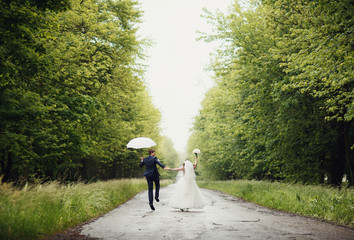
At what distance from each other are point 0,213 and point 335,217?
365 inches

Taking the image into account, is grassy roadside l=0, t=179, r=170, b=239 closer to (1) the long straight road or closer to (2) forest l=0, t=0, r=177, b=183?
(1) the long straight road

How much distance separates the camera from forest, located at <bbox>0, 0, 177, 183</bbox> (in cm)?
858

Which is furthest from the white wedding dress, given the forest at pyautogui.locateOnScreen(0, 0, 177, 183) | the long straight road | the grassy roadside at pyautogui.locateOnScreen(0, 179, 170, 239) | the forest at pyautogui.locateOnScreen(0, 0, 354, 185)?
the forest at pyautogui.locateOnScreen(0, 0, 354, 185)

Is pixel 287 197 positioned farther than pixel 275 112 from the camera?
No

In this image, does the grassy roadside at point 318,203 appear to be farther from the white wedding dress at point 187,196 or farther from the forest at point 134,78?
the white wedding dress at point 187,196

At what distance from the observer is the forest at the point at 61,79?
8.58m

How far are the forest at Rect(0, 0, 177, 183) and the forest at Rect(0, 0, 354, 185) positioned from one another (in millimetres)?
58

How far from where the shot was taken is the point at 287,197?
45.5 ft

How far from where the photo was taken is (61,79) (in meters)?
15.0

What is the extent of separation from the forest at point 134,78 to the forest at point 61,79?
2.3 inches

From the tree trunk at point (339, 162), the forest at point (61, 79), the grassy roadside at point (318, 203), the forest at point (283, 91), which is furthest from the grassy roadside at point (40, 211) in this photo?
the tree trunk at point (339, 162)

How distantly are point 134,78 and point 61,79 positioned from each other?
6041 millimetres

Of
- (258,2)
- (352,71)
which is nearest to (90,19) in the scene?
(258,2)

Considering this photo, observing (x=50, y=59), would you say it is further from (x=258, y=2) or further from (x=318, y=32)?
(x=258, y=2)
